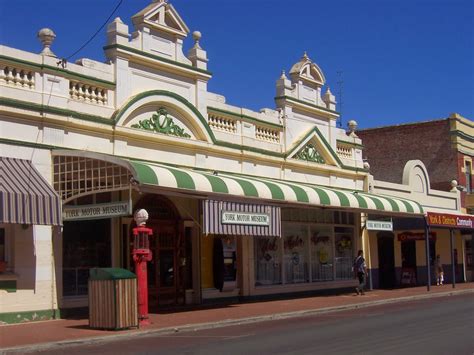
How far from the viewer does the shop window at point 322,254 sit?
92.3 ft

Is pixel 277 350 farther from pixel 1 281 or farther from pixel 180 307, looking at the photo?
pixel 180 307

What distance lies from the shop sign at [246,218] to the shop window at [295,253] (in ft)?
18.5

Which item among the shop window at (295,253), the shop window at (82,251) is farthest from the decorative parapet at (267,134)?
the shop window at (82,251)

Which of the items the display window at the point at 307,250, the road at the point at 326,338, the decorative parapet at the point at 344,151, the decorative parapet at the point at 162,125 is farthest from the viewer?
the decorative parapet at the point at 344,151

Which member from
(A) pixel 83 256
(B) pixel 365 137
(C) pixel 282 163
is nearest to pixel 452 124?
(B) pixel 365 137

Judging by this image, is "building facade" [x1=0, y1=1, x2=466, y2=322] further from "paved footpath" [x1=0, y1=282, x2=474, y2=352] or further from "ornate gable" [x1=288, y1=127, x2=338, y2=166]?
"paved footpath" [x1=0, y1=282, x2=474, y2=352]

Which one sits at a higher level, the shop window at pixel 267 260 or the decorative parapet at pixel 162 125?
the decorative parapet at pixel 162 125

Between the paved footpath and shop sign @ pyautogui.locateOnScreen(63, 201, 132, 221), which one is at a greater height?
shop sign @ pyautogui.locateOnScreen(63, 201, 132, 221)

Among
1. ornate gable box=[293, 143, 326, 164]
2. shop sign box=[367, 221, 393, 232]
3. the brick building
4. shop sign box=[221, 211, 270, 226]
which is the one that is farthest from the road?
the brick building

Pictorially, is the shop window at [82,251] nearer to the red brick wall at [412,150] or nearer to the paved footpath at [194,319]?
the paved footpath at [194,319]

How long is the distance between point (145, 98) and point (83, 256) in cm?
476

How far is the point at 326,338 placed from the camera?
1372 centimetres

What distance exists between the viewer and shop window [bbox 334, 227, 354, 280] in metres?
29.5

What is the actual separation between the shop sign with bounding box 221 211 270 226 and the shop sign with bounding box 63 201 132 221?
3482 millimetres
